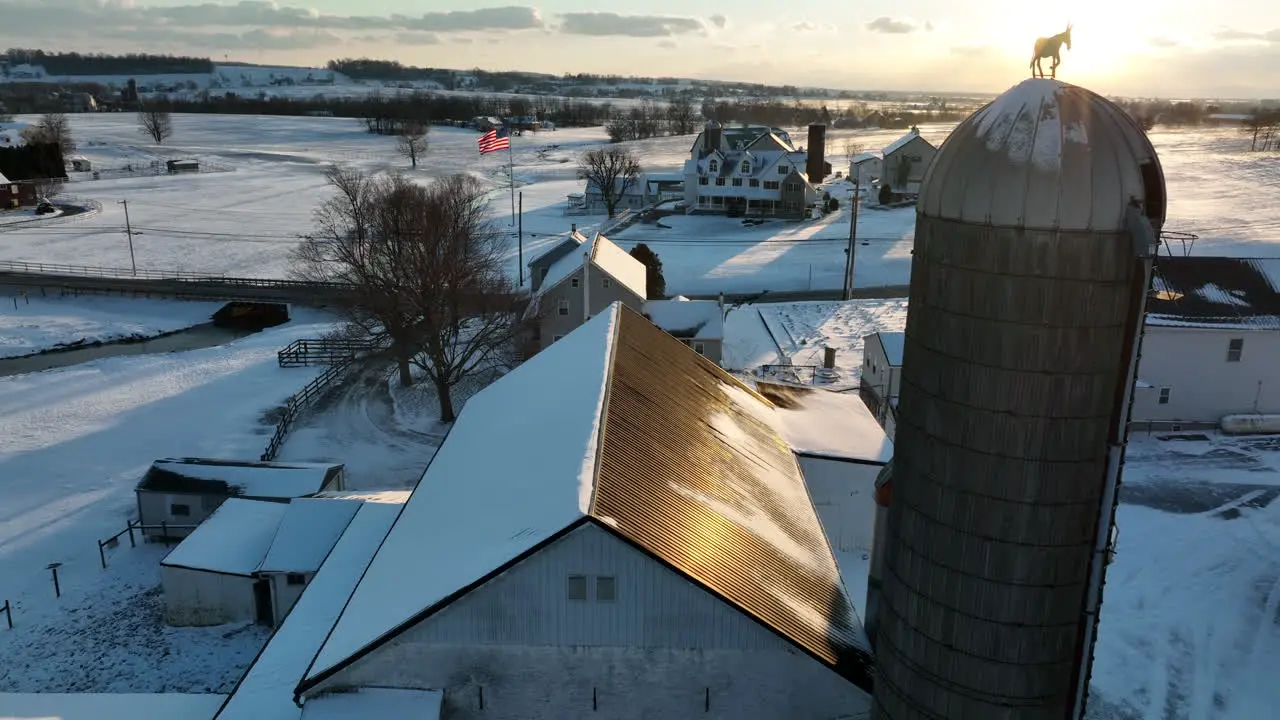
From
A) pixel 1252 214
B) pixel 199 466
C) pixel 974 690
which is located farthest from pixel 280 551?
pixel 1252 214

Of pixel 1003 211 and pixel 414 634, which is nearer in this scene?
pixel 1003 211

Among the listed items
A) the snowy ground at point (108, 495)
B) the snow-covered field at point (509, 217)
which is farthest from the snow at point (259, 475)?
the snow-covered field at point (509, 217)

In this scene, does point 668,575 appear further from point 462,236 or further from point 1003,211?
point 462,236

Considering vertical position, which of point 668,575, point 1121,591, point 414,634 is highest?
point 668,575

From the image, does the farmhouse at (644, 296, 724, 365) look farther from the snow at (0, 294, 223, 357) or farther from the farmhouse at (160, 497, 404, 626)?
the snow at (0, 294, 223, 357)

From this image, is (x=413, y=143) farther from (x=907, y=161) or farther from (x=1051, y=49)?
(x=1051, y=49)

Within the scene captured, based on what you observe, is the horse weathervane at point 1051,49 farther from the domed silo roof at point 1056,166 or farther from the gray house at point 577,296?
the gray house at point 577,296
